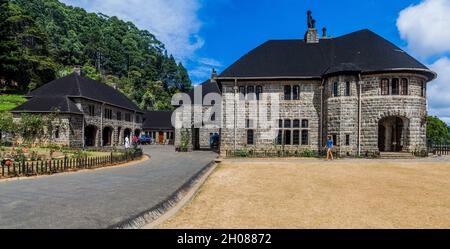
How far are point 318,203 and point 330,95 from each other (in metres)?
15.1

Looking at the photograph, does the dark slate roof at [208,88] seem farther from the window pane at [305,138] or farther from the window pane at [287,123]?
the window pane at [305,138]

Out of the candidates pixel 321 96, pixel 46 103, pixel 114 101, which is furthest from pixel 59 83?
pixel 321 96

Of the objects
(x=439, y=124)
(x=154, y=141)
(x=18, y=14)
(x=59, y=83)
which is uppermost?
(x=18, y=14)

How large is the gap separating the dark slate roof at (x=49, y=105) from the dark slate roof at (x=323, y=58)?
18115mm

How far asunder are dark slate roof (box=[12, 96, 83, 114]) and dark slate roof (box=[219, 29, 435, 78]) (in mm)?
18115

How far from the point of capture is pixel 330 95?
19.7 m

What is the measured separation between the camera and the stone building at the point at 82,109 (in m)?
25.3

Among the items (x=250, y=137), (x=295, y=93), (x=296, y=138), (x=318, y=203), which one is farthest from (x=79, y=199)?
(x=295, y=93)

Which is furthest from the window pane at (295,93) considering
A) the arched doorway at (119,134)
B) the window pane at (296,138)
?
the arched doorway at (119,134)

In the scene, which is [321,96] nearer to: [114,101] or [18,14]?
[114,101]

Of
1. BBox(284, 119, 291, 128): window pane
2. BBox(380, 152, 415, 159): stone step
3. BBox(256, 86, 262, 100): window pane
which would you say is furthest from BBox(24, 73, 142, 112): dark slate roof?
BBox(380, 152, 415, 159): stone step

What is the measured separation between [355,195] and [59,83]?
114ft
